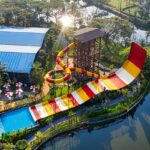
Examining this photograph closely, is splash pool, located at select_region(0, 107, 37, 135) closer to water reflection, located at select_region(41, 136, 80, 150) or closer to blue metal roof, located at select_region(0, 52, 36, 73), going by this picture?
water reflection, located at select_region(41, 136, 80, 150)

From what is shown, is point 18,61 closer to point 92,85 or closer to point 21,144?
point 92,85

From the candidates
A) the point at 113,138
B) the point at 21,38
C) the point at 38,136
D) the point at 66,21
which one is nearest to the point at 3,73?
the point at 21,38

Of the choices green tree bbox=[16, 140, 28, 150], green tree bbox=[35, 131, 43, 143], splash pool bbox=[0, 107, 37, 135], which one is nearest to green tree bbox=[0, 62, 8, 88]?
splash pool bbox=[0, 107, 37, 135]

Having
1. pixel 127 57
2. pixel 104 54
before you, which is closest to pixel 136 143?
pixel 127 57

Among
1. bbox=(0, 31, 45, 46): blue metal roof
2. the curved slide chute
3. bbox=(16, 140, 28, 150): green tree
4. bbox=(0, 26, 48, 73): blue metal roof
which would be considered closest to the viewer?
bbox=(16, 140, 28, 150): green tree

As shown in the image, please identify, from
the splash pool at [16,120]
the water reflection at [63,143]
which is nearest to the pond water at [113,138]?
the water reflection at [63,143]

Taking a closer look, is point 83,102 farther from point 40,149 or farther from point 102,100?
point 40,149
